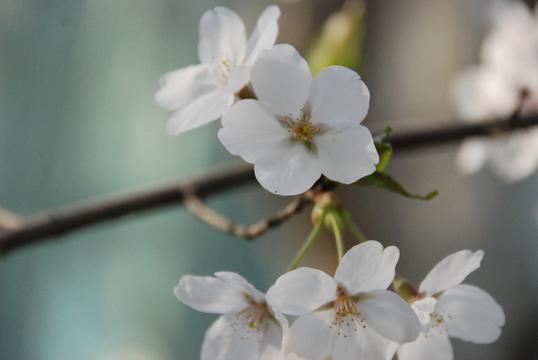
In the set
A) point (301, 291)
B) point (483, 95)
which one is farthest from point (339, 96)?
point (483, 95)

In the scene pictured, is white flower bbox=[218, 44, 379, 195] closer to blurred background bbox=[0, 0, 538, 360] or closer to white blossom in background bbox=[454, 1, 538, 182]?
white blossom in background bbox=[454, 1, 538, 182]

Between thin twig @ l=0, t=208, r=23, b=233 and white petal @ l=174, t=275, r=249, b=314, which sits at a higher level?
white petal @ l=174, t=275, r=249, b=314

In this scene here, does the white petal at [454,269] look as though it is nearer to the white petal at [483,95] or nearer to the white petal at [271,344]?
the white petal at [271,344]

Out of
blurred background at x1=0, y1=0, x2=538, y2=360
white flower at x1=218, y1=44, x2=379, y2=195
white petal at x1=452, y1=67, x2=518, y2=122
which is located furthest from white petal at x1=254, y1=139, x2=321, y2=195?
blurred background at x1=0, y1=0, x2=538, y2=360

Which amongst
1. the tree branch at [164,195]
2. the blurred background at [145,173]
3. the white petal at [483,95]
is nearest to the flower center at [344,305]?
the tree branch at [164,195]

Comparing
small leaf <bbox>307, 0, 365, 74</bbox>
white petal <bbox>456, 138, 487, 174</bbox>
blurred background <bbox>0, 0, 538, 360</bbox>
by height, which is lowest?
blurred background <bbox>0, 0, 538, 360</bbox>

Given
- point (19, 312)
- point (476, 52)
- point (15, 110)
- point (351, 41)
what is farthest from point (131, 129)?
point (351, 41)

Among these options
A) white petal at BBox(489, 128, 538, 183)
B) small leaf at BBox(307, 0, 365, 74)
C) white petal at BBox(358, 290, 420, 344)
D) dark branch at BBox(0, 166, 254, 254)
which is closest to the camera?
white petal at BBox(358, 290, 420, 344)

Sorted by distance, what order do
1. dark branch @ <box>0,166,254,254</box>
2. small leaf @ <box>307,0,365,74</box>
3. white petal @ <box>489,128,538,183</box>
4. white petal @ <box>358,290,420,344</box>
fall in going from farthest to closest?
white petal @ <box>489,128,538,183</box>, small leaf @ <box>307,0,365,74</box>, dark branch @ <box>0,166,254,254</box>, white petal @ <box>358,290,420,344</box>
